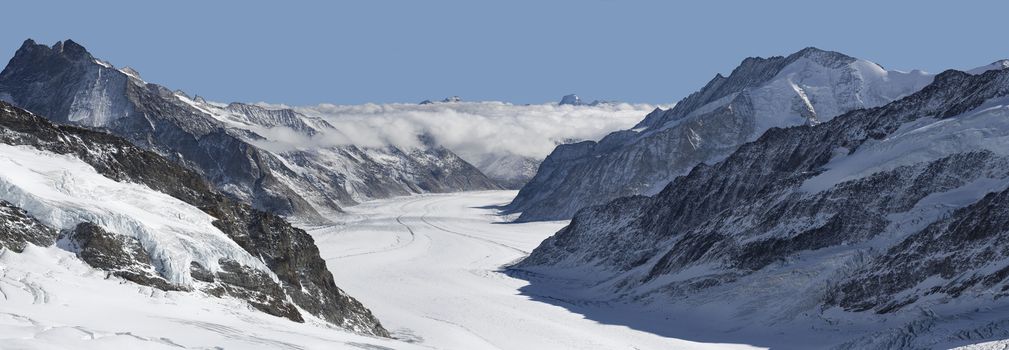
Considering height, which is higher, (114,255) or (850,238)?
Result: (850,238)

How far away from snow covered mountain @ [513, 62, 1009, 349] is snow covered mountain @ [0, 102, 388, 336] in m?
35.5

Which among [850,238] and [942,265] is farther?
[850,238]

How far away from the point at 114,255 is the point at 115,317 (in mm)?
10267

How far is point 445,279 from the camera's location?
140 meters

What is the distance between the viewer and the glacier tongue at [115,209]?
6488 cm

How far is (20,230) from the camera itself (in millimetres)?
62438

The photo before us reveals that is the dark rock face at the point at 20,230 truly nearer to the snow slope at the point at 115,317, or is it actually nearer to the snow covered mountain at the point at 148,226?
the snow covered mountain at the point at 148,226

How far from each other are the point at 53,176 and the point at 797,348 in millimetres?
51901

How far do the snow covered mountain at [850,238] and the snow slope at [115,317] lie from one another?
37.5m

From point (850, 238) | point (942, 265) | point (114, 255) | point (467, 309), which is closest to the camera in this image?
point (114, 255)

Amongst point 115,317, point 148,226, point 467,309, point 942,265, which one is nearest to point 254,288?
point 148,226

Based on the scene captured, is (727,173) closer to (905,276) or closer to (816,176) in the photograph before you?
(816,176)

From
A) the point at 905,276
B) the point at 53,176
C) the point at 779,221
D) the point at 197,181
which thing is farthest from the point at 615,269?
the point at 53,176

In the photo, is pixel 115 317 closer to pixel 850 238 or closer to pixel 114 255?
pixel 114 255
